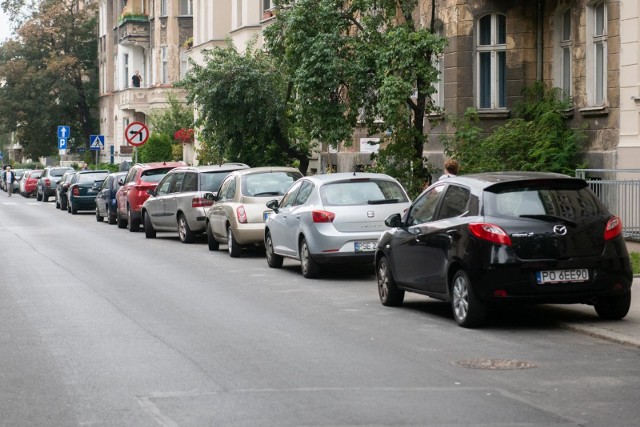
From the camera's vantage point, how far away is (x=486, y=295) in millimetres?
12703

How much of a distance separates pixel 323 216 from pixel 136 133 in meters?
25.0

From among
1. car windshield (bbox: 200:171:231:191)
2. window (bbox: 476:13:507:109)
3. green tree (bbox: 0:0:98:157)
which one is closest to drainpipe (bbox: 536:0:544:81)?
window (bbox: 476:13:507:109)

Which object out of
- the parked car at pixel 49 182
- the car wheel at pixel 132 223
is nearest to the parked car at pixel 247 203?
the car wheel at pixel 132 223

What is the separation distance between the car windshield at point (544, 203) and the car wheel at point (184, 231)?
16.3m

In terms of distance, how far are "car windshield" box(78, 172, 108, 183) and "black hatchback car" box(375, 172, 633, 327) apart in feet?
115

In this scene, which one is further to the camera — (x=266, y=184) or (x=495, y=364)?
(x=266, y=184)

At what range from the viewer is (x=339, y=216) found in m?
18.9

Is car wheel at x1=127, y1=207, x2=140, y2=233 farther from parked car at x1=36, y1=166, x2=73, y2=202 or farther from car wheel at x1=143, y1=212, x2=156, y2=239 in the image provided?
parked car at x1=36, y1=166, x2=73, y2=202

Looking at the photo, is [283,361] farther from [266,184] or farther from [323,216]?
[266,184]

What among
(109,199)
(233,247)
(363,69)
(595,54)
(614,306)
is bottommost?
(614,306)

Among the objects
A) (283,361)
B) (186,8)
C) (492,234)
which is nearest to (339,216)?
(492,234)

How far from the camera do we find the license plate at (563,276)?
12672 millimetres

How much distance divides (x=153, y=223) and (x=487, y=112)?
802 cm

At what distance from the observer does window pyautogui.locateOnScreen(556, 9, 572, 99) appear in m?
28.4
